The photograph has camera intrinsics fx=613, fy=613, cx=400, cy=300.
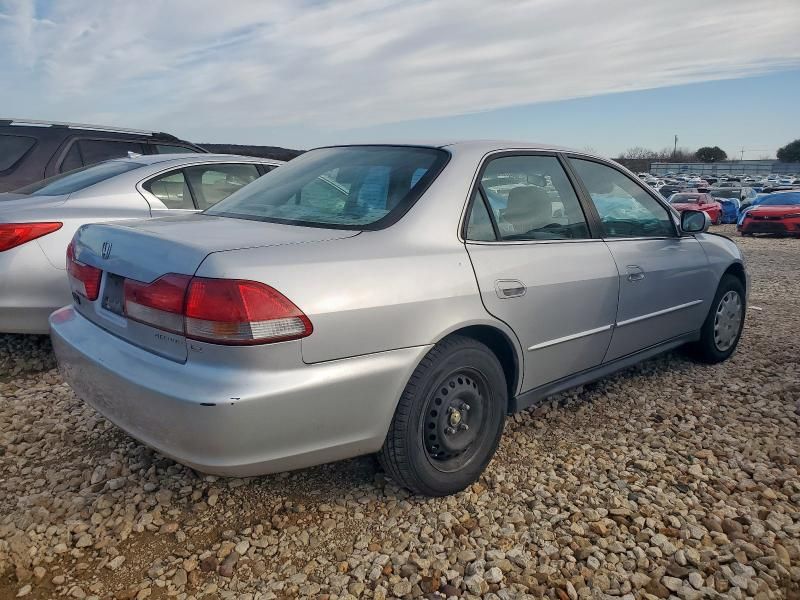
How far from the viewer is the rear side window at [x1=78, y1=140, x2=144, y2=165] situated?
239 inches

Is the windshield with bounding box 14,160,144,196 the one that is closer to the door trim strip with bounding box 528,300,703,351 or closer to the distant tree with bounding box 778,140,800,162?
the door trim strip with bounding box 528,300,703,351

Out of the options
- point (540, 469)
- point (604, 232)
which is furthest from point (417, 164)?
point (540, 469)

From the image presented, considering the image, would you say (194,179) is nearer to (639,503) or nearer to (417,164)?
(417,164)

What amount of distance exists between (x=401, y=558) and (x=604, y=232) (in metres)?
2.05

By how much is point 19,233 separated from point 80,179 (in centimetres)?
97

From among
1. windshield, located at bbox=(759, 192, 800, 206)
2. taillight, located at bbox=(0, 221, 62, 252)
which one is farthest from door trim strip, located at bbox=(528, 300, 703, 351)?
windshield, located at bbox=(759, 192, 800, 206)

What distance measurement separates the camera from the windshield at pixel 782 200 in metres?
17.7

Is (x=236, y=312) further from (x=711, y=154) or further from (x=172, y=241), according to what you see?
(x=711, y=154)

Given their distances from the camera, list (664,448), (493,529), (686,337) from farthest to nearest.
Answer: (686,337) < (664,448) < (493,529)

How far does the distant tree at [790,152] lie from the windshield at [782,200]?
7592 centimetres

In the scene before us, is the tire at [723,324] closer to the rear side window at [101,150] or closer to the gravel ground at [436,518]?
the gravel ground at [436,518]

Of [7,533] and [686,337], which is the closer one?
[7,533]

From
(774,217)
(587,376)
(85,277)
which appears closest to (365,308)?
(85,277)

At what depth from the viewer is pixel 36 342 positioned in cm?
447
